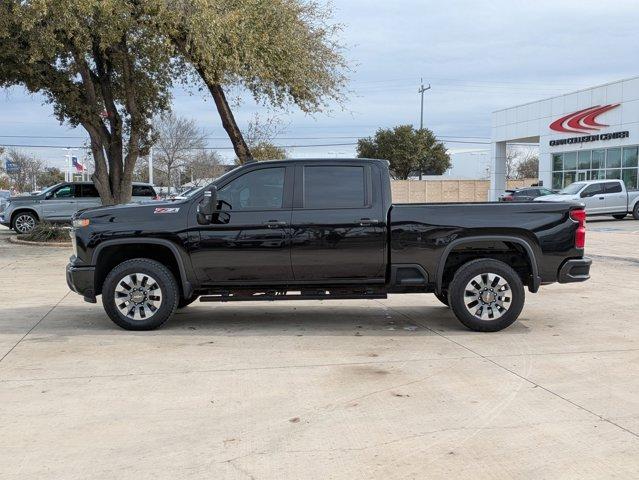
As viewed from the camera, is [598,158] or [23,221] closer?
[23,221]

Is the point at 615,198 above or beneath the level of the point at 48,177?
beneath

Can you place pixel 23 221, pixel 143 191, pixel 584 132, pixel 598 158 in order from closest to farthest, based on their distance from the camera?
pixel 23 221
pixel 143 191
pixel 598 158
pixel 584 132

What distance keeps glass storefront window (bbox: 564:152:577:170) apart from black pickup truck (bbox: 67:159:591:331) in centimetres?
3330

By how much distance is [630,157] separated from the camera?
111ft

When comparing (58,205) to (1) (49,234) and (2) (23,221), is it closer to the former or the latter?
(2) (23,221)

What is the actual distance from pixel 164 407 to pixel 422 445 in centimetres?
199

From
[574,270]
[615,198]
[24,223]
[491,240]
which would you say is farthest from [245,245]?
[615,198]

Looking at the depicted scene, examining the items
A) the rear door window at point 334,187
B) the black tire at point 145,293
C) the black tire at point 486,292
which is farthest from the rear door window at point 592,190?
the black tire at point 145,293

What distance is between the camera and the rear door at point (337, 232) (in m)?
7.21

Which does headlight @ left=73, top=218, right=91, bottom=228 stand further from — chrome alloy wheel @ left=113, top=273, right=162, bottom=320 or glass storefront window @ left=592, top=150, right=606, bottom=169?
glass storefront window @ left=592, top=150, right=606, bottom=169

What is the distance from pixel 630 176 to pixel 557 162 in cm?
660

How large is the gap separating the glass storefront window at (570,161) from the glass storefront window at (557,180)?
74 cm

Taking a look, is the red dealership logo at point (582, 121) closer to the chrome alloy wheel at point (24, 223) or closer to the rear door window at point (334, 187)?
the chrome alloy wheel at point (24, 223)

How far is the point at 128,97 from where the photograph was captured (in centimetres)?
1856
